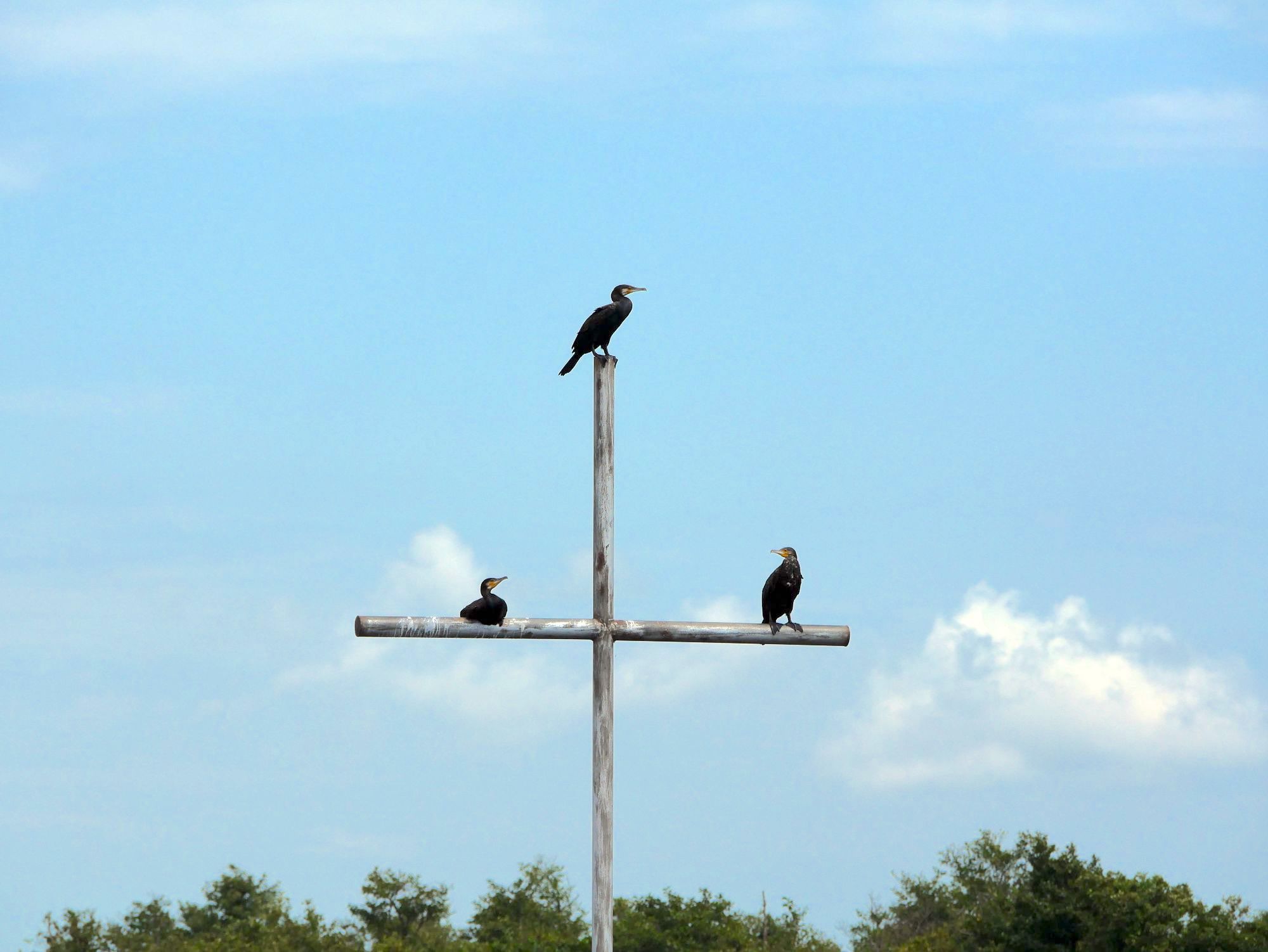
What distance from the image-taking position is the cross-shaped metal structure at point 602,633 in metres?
10.0

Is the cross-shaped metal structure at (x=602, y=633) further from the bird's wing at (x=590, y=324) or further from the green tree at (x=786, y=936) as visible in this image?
the green tree at (x=786, y=936)

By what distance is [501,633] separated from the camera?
33.1 feet

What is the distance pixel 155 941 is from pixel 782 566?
38.4 m

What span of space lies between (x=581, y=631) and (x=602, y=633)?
0.15 meters

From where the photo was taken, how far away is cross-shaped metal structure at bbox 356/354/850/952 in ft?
32.9

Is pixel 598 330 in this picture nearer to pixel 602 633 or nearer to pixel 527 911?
pixel 602 633

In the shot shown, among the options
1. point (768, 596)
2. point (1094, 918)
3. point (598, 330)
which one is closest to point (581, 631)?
point (768, 596)

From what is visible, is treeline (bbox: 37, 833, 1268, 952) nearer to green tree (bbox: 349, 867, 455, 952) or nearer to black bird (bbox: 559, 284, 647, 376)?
green tree (bbox: 349, 867, 455, 952)

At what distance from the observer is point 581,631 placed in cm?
1022

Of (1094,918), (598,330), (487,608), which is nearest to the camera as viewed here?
(487,608)

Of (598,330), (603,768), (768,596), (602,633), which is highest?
(598,330)

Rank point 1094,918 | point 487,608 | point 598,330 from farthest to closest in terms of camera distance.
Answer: point 1094,918, point 598,330, point 487,608

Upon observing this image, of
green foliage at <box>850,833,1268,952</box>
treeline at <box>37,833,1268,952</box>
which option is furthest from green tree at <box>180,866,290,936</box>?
green foliage at <box>850,833,1268,952</box>

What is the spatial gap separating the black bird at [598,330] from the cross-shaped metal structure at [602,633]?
1.65m
